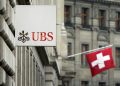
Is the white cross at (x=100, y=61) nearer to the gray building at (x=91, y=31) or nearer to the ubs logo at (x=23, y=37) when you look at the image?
the ubs logo at (x=23, y=37)

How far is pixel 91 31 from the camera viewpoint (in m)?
91.9

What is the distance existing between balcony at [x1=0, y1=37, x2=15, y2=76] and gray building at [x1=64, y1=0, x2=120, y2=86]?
63376mm

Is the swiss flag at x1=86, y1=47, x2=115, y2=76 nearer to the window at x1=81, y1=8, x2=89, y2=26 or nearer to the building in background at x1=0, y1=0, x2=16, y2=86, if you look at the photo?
the building in background at x1=0, y1=0, x2=16, y2=86

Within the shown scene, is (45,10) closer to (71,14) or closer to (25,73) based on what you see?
(25,73)

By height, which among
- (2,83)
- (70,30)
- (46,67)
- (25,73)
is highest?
(70,30)

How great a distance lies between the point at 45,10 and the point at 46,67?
102 feet

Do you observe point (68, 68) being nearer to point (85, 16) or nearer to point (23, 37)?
point (85, 16)

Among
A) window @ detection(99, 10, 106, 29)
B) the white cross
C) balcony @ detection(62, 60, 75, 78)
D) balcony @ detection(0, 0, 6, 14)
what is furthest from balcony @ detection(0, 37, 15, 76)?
window @ detection(99, 10, 106, 29)

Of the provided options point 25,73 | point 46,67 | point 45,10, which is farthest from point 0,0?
point 46,67

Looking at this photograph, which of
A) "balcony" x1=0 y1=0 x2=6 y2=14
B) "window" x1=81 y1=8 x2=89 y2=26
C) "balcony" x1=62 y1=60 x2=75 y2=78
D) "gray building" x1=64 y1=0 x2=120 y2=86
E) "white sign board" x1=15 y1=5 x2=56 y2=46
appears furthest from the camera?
"window" x1=81 y1=8 x2=89 y2=26

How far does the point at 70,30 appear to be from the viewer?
90.1 metres

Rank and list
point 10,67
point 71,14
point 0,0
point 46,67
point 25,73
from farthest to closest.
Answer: point 71,14, point 46,67, point 25,73, point 10,67, point 0,0

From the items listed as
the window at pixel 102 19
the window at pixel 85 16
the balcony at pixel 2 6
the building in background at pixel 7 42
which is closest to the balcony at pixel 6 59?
the building in background at pixel 7 42

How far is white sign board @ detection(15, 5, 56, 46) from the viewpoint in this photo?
2200 cm
